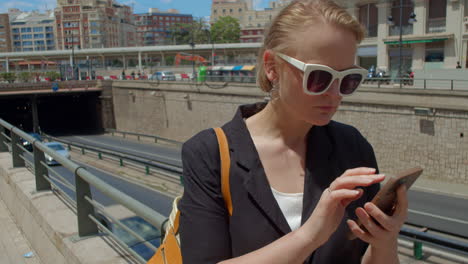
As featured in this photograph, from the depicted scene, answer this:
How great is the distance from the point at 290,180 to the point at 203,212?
1.26 feet

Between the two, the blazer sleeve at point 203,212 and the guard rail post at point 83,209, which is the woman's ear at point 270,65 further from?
the guard rail post at point 83,209

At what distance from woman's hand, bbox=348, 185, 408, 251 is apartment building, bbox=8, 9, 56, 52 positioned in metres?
180

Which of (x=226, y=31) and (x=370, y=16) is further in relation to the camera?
(x=226, y=31)

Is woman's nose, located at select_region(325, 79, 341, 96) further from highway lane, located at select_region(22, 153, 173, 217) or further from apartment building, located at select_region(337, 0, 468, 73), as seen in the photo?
apartment building, located at select_region(337, 0, 468, 73)

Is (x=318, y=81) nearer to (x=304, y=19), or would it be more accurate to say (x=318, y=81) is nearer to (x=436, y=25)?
(x=304, y=19)

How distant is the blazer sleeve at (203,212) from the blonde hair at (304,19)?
47 centimetres

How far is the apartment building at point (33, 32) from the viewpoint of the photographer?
547 ft

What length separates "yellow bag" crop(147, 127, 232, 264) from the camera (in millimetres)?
1610

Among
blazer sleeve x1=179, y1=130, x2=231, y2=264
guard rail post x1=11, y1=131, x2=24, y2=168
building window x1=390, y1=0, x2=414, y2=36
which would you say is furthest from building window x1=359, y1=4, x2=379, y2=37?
blazer sleeve x1=179, y1=130, x2=231, y2=264

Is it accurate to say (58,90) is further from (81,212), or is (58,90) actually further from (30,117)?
(81,212)

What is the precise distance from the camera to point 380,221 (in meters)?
1.40

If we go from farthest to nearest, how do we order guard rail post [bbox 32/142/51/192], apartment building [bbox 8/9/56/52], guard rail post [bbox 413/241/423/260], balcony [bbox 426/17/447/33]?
apartment building [bbox 8/9/56/52], balcony [bbox 426/17/447/33], guard rail post [bbox 413/241/423/260], guard rail post [bbox 32/142/51/192]

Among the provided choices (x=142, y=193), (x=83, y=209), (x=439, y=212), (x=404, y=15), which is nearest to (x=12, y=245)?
(x=83, y=209)

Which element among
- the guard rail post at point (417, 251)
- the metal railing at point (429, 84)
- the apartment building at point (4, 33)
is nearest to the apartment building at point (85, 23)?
the apartment building at point (4, 33)
